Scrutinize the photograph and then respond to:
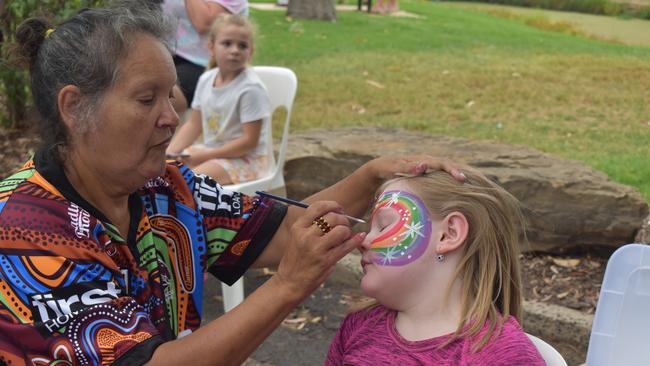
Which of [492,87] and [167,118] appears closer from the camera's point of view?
[167,118]

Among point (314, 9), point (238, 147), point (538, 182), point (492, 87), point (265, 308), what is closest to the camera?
point (265, 308)

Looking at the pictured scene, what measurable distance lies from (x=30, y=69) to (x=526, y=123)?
5.13 metres

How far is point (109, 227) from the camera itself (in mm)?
2010

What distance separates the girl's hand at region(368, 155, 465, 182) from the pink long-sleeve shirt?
0.37 metres

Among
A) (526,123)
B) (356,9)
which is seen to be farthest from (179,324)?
(356,9)

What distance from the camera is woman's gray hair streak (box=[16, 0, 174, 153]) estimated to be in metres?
1.90

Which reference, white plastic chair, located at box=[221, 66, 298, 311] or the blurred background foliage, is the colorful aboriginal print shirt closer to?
white plastic chair, located at box=[221, 66, 298, 311]

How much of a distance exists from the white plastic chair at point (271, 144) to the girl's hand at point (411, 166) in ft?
5.23

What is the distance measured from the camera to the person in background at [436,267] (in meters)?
2.01

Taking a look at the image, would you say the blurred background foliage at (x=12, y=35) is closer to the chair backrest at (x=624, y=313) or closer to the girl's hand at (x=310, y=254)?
the girl's hand at (x=310, y=254)

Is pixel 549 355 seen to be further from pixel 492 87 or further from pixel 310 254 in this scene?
pixel 492 87

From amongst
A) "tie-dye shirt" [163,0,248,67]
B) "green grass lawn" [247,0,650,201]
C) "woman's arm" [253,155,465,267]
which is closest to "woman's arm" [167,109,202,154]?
"tie-dye shirt" [163,0,248,67]

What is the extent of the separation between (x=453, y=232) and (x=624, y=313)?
1.60 ft

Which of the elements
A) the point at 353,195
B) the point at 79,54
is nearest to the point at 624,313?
the point at 353,195
